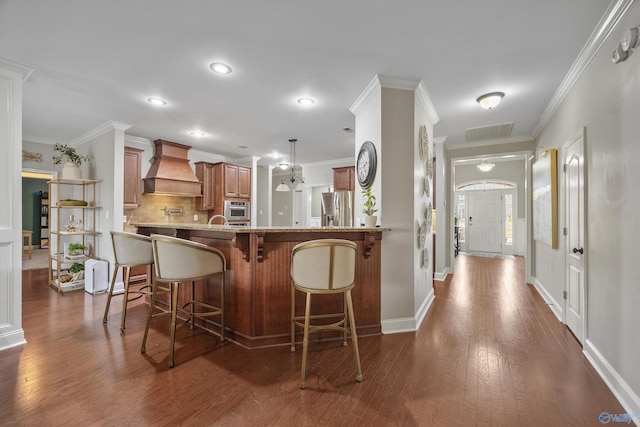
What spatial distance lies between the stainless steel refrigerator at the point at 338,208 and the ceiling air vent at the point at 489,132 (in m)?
2.38

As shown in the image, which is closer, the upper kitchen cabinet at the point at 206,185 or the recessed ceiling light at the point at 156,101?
the recessed ceiling light at the point at 156,101

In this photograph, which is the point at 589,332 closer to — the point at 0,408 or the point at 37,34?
the point at 0,408

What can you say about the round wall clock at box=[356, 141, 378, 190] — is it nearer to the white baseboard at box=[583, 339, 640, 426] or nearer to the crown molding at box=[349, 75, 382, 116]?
the crown molding at box=[349, 75, 382, 116]

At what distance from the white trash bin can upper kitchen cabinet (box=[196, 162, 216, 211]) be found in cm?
207

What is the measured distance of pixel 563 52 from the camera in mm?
2412

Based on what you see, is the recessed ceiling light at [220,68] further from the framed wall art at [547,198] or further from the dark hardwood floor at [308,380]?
the framed wall art at [547,198]

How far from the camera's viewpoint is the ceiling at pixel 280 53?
1.93 meters

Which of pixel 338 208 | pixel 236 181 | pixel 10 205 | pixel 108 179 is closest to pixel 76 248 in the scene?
pixel 108 179

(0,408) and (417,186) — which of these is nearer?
(0,408)

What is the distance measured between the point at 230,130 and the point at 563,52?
13.9 ft

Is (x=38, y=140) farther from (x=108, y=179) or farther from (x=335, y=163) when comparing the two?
(x=335, y=163)

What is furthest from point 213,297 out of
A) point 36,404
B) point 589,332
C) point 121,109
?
point 589,332

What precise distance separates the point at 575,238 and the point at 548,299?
5.03 ft

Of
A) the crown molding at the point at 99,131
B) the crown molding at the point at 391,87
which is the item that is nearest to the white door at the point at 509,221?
the crown molding at the point at 391,87
